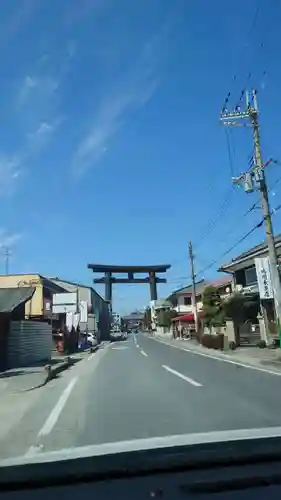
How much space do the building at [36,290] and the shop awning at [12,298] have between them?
32.5 metres

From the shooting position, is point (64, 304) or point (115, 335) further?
point (115, 335)

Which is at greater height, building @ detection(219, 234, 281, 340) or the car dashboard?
building @ detection(219, 234, 281, 340)

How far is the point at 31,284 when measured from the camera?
197 feet

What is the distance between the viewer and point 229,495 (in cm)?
295

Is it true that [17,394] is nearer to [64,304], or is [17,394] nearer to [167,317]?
[64,304]

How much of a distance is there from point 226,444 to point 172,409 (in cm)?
723

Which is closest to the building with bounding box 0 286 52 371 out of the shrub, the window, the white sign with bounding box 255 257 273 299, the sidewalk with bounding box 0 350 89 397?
the sidewalk with bounding box 0 350 89 397

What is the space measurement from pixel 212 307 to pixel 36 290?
23.2 meters

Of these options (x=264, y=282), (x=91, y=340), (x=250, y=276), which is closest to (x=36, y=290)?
(x=91, y=340)

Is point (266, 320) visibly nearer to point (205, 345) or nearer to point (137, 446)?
point (205, 345)

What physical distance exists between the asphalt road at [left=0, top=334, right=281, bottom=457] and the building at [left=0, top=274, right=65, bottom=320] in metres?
42.6

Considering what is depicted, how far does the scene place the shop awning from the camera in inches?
914

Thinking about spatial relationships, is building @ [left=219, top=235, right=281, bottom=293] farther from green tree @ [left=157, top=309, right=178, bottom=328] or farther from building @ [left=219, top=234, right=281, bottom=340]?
green tree @ [left=157, top=309, right=178, bottom=328]

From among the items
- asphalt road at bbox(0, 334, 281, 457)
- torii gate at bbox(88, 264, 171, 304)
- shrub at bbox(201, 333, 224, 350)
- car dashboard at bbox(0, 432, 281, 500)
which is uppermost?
torii gate at bbox(88, 264, 171, 304)
